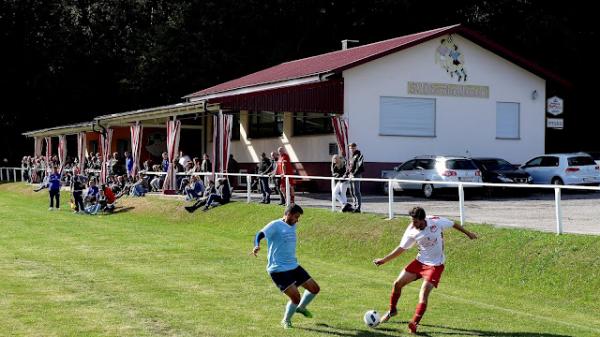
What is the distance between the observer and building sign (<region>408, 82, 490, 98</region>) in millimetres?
34594

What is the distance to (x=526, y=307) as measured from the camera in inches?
547

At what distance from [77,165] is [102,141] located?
279 cm

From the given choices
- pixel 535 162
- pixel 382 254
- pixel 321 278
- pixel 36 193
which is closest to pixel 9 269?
pixel 321 278

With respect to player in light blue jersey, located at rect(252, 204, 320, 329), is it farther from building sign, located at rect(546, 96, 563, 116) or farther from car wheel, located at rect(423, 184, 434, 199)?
building sign, located at rect(546, 96, 563, 116)

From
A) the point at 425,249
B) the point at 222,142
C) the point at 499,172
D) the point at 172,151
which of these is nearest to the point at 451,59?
the point at 499,172

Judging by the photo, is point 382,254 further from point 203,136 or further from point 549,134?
point 549,134

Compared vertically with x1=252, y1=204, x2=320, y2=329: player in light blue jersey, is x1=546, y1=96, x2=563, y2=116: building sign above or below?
above

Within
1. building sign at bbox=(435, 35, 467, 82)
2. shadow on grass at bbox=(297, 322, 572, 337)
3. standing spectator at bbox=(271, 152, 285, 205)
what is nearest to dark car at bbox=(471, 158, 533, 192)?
building sign at bbox=(435, 35, 467, 82)

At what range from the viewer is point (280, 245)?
1173 centimetres

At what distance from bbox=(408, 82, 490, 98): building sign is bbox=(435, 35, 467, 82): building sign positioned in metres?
0.40

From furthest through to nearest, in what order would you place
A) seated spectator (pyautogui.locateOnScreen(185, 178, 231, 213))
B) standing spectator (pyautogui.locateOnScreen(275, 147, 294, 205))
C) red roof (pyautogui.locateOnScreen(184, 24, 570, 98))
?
red roof (pyautogui.locateOnScreen(184, 24, 570, 98)), seated spectator (pyautogui.locateOnScreen(185, 178, 231, 213)), standing spectator (pyautogui.locateOnScreen(275, 147, 294, 205))

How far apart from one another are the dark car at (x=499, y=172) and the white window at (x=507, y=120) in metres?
3.79

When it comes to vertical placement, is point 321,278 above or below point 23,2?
below

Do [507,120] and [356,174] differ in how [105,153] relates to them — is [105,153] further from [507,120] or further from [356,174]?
[356,174]
